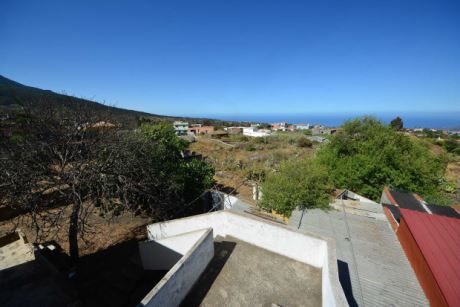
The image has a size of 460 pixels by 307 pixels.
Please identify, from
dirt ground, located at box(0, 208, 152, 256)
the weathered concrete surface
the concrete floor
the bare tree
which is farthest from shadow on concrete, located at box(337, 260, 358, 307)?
the weathered concrete surface

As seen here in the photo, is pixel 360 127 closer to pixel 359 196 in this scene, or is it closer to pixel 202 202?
pixel 359 196

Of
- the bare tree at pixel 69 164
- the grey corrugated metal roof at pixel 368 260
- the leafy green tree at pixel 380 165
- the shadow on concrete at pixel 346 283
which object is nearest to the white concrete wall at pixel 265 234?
the shadow on concrete at pixel 346 283

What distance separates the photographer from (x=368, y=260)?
692 cm

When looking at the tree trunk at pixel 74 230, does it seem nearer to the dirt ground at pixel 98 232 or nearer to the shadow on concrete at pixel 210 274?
the dirt ground at pixel 98 232

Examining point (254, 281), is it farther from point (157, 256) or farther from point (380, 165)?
point (380, 165)

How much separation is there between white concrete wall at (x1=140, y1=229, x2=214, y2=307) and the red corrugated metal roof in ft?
17.0

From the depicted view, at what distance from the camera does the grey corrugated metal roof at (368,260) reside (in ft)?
18.3

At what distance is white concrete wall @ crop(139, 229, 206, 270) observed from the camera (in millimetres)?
5641

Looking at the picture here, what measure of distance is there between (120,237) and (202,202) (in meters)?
5.44

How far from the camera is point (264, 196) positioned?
1314 cm

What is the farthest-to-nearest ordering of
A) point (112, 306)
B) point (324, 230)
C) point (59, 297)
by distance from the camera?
1. point (324, 230)
2. point (112, 306)
3. point (59, 297)

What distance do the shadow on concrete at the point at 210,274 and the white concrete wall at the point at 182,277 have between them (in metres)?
0.09

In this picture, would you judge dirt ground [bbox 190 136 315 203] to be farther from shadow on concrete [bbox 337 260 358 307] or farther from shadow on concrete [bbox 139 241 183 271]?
shadow on concrete [bbox 337 260 358 307]

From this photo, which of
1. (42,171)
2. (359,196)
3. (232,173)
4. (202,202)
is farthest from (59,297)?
A: (232,173)
